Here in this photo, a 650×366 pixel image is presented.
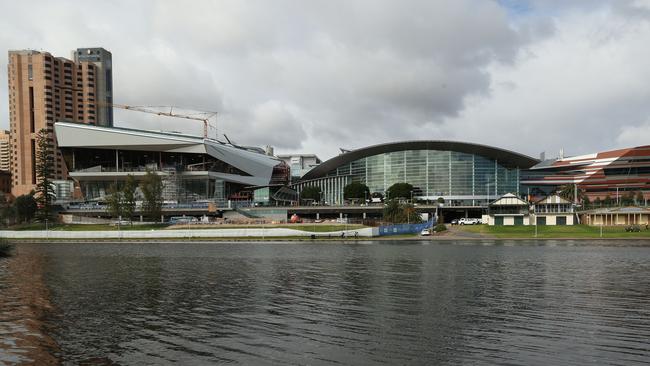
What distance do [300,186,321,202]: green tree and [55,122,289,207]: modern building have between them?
96.2 feet

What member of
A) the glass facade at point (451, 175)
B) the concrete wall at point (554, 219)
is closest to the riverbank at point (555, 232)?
the concrete wall at point (554, 219)

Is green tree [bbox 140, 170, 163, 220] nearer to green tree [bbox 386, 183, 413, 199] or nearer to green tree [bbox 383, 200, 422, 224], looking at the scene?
green tree [bbox 383, 200, 422, 224]

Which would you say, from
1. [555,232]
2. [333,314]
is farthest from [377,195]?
[333,314]

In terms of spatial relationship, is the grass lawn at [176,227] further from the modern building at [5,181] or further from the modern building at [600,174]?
the modern building at [600,174]

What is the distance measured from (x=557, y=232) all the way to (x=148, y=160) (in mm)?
108620

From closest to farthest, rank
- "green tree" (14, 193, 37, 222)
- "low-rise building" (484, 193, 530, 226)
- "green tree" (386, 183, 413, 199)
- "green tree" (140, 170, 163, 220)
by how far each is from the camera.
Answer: "low-rise building" (484, 193, 530, 226) < "green tree" (140, 170, 163, 220) < "green tree" (14, 193, 37, 222) < "green tree" (386, 183, 413, 199)

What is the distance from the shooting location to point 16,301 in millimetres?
26344

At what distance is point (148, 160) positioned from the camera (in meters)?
142

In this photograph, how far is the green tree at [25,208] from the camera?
108 meters

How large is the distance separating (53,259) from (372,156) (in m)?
127

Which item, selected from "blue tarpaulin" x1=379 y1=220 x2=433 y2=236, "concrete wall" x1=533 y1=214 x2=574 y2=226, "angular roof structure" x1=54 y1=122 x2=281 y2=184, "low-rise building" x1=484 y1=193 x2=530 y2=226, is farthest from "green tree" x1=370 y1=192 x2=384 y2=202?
"blue tarpaulin" x1=379 y1=220 x2=433 y2=236

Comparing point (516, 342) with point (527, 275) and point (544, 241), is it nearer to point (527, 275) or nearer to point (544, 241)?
point (527, 275)

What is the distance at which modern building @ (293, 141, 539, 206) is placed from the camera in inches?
6073

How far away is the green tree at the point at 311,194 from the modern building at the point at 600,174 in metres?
68.7
